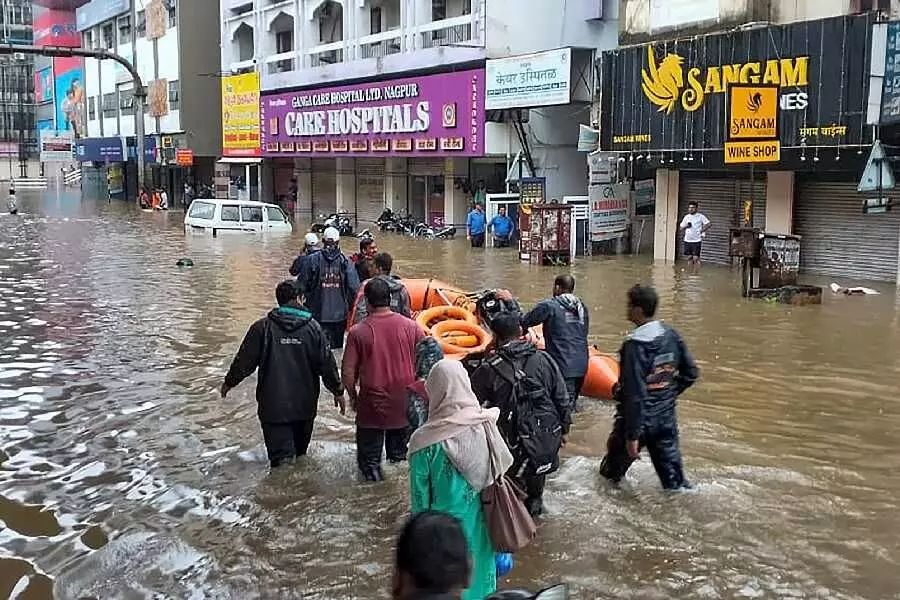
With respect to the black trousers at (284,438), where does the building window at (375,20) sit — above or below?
above

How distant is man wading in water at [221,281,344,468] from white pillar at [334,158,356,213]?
109 ft

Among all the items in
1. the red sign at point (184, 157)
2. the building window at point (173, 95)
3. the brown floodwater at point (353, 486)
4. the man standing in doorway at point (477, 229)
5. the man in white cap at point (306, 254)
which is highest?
the building window at point (173, 95)

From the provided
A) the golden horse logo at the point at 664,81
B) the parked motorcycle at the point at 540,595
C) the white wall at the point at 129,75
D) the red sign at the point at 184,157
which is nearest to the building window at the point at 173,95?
the white wall at the point at 129,75

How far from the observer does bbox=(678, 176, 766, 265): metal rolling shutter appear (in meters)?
22.0

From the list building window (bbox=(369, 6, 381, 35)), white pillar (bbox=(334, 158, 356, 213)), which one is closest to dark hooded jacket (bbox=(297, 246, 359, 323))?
building window (bbox=(369, 6, 381, 35))

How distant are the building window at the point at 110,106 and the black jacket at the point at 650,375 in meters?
61.3

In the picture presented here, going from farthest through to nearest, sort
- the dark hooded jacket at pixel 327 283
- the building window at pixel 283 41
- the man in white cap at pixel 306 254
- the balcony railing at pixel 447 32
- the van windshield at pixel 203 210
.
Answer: the building window at pixel 283 41, the van windshield at pixel 203 210, the balcony railing at pixel 447 32, the man in white cap at pixel 306 254, the dark hooded jacket at pixel 327 283

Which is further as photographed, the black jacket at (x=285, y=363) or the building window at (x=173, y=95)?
the building window at (x=173, y=95)

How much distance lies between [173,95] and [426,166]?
2164 cm

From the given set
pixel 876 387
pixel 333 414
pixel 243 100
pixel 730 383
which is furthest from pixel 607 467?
pixel 243 100

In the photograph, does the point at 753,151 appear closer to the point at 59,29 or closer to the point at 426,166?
the point at 426,166

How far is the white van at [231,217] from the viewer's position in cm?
3058

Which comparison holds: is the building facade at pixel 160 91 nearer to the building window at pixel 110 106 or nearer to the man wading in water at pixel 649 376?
the building window at pixel 110 106

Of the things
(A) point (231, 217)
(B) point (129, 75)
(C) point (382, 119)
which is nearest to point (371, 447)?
(A) point (231, 217)
